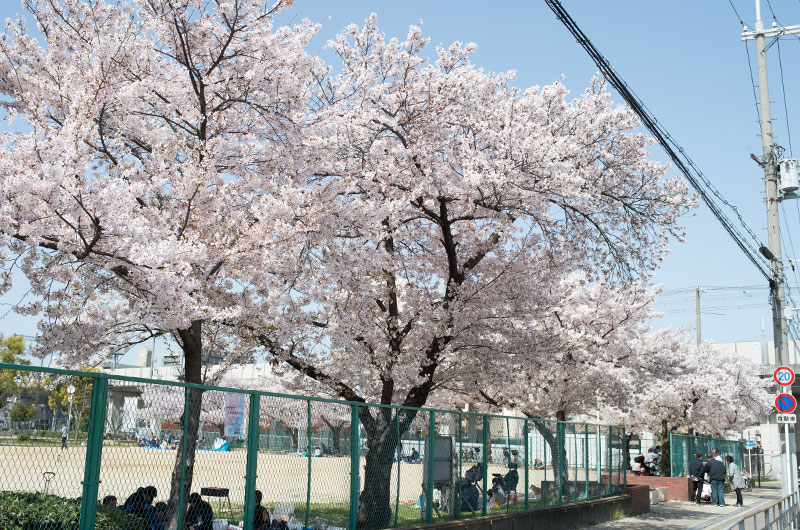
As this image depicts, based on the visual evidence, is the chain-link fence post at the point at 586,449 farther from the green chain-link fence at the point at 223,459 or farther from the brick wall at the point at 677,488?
the brick wall at the point at 677,488

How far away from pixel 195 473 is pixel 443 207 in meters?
8.91

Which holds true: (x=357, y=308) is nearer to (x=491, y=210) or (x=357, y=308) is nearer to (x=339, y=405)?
(x=491, y=210)

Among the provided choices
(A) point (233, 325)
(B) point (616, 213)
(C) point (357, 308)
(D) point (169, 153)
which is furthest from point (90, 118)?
(B) point (616, 213)

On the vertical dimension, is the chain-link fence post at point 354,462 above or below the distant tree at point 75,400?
below

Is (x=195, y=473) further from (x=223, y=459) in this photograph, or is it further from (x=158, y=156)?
(x=158, y=156)

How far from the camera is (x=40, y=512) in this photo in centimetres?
668

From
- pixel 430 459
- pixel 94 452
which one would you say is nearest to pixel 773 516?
pixel 430 459

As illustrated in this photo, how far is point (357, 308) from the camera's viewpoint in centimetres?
1605

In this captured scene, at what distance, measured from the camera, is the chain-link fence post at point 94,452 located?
21.9ft

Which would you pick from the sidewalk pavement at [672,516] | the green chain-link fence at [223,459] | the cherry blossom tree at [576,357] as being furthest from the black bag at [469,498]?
the sidewalk pavement at [672,516]

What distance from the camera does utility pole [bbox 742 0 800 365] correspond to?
21.9 m

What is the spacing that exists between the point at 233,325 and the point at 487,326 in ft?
19.6

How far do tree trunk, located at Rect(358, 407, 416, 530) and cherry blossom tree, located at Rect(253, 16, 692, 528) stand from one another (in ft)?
1.85

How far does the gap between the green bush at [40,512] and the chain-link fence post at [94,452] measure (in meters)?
0.17
